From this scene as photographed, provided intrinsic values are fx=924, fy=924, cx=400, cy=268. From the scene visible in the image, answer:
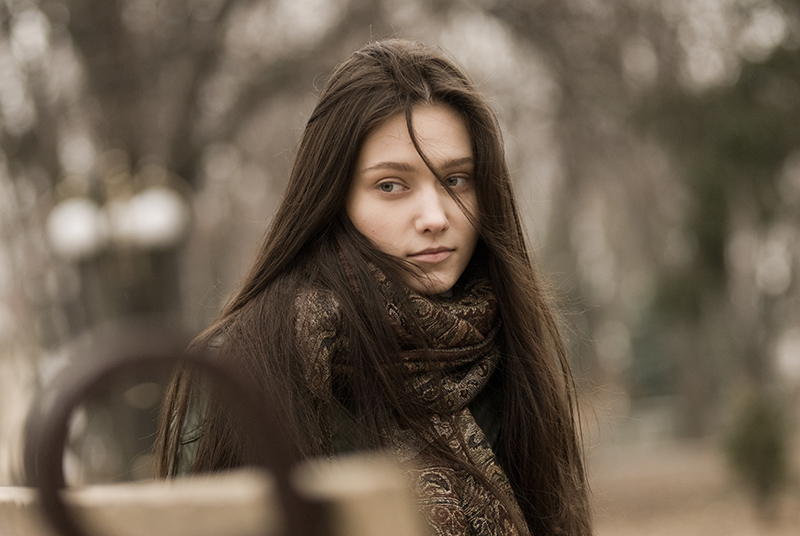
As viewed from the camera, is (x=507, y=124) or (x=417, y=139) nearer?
(x=417, y=139)

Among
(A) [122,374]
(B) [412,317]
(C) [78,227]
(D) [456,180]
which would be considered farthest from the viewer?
(C) [78,227]

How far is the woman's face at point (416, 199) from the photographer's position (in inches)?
69.1

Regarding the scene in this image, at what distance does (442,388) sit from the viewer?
1.78 meters

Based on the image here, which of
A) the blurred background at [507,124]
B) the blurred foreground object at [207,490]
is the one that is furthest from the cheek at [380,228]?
the blurred background at [507,124]

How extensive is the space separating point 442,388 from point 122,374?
1.28m

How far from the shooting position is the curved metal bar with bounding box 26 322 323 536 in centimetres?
52

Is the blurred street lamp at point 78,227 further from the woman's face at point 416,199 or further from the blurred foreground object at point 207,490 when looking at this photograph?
the blurred foreground object at point 207,490

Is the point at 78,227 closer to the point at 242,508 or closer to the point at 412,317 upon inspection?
the point at 412,317

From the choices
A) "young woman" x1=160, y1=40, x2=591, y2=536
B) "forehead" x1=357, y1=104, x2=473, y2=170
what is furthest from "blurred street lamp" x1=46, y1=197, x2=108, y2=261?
"forehead" x1=357, y1=104, x2=473, y2=170

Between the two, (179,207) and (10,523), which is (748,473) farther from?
(10,523)

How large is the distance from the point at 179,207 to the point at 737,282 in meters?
8.01

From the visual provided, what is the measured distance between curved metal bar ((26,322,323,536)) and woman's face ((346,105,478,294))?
120 centimetres

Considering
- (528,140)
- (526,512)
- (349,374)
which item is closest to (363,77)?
(349,374)

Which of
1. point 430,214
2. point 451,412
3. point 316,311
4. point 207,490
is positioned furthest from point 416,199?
point 207,490
